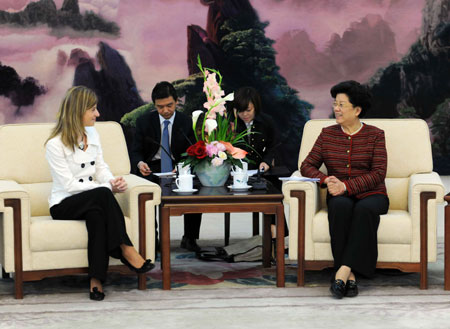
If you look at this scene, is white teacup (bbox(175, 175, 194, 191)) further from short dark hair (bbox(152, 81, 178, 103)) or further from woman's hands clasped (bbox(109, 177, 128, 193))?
short dark hair (bbox(152, 81, 178, 103))

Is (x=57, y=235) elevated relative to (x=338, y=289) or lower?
elevated

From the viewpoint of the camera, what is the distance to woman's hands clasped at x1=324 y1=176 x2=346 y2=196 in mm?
4449

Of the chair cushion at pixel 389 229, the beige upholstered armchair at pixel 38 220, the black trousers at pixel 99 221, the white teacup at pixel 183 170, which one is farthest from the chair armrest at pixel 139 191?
the chair cushion at pixel 389 229

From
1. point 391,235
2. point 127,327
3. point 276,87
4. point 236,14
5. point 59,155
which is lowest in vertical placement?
point 127,327

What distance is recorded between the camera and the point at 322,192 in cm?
488

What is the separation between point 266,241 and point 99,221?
1.23m

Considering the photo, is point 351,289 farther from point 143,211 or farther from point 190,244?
point 190,244

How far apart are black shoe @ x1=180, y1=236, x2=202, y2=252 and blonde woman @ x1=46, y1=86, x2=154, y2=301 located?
116 cm

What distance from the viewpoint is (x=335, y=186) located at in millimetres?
4461

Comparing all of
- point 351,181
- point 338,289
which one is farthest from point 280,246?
point 351,181

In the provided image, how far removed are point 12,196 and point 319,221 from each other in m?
1.66

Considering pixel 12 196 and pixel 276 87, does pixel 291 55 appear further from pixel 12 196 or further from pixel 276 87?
pixel 12 196

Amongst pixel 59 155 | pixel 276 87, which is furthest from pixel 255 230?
pixel 276 87

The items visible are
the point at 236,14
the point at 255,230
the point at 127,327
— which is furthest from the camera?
the point at 236,14
